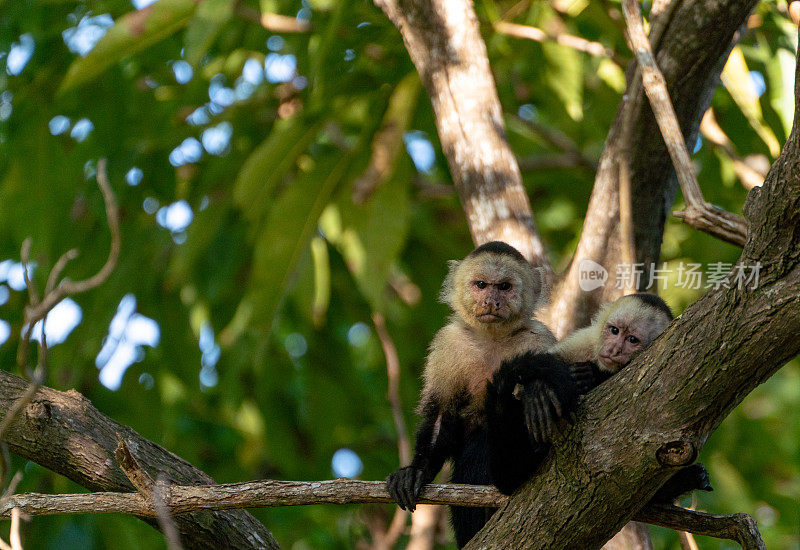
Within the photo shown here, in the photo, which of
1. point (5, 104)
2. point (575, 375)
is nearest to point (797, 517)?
point (575, 375)

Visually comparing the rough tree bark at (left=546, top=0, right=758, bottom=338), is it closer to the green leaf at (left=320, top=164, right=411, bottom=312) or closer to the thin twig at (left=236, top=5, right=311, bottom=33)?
the green leaf at (left=320, top=164, right=411, bottom=312)

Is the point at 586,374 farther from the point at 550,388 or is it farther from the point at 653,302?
the point at 550,388

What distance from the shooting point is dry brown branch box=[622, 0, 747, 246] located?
2891 millimetres

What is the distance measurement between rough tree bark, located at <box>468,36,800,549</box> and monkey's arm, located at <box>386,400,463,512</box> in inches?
23.2

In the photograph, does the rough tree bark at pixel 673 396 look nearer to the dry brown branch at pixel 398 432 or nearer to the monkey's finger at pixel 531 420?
the monkey's finger at pixel 531 420

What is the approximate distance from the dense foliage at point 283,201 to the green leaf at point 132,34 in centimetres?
1

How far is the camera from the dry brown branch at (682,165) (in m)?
2.89

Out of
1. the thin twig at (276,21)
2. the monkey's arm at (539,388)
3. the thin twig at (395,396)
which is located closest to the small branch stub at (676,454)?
the monkey's arm at (539,388)

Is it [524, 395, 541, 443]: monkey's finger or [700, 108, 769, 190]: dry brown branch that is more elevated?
[524, 395, 541, 443]: monkey's finger

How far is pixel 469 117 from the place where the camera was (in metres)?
3.92

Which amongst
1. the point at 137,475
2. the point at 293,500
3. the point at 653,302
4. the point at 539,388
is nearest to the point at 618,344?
the point at 653,302

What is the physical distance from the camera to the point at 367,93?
17.9 ft

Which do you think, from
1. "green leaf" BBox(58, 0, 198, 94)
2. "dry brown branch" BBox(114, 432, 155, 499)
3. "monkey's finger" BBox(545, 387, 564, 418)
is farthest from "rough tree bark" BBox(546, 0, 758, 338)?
"green leaf" BBox(58, 0, 198, 94)

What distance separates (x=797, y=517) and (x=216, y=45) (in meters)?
4.66
